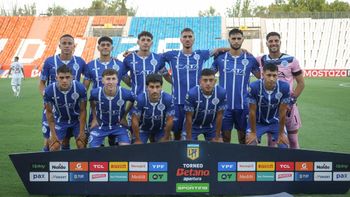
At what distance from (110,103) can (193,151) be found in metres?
1.49

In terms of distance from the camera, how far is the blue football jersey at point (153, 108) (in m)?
7.00

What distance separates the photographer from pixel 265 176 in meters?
6.31

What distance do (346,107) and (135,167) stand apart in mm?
12417

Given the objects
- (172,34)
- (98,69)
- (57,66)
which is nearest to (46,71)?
(57,66)

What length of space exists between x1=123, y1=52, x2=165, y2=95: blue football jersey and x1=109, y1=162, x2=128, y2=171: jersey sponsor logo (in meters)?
1.72

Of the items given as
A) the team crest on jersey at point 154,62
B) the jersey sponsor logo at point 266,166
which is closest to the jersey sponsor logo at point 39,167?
the team crest on jersey at point 154,62

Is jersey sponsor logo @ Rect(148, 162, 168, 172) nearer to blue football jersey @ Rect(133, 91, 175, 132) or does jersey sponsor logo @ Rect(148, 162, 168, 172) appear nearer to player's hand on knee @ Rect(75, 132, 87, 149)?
blue football jersey @ Rect(133, 91, 175, 132)

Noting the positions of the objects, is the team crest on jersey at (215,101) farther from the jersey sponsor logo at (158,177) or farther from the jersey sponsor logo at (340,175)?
the jersey sponsor logo at (340,175)

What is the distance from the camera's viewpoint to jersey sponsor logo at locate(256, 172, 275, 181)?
6309 millimetres

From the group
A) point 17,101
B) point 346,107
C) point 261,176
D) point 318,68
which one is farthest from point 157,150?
point 318,68

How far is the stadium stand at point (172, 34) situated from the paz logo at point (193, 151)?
41.7 meters

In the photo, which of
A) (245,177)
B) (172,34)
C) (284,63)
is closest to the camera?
(245,177)

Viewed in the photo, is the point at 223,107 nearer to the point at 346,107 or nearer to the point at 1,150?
the point at 1,150

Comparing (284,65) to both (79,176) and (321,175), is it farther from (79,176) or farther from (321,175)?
(79,176)
